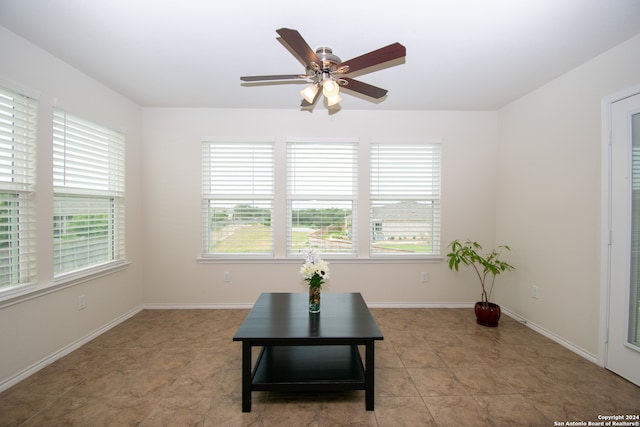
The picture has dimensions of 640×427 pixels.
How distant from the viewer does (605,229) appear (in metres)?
2.31

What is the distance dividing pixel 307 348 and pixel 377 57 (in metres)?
2.20

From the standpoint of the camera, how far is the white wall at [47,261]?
2.08 m

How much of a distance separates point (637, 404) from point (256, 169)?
401cm

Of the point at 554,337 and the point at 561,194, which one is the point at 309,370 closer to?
the point at 554,337

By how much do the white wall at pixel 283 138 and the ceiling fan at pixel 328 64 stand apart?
1799 millimetres

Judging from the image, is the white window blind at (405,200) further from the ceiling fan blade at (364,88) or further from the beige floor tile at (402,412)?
the beige floor tile at (402,412)

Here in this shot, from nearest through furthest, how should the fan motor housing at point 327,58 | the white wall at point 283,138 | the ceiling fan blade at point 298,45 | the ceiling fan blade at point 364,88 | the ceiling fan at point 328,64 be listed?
1. the ceiling fan blade at point 298,45
2. the ceiling fan at point 328,64
3. the fan motor housing at point 327,58
4. the ceiling fan blade at point 364,88
5. the white wall at point 283,138

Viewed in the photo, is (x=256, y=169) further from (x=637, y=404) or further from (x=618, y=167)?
(x=637, y=404)

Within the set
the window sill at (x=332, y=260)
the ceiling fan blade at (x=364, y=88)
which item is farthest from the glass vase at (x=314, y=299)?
the ceiling fan blade at (x=364, y=88)

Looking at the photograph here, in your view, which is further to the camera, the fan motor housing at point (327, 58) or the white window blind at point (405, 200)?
the white window blind at point (405, 200)

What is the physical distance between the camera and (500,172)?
11.9ft

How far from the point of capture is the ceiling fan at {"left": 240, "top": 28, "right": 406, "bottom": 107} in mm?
1518

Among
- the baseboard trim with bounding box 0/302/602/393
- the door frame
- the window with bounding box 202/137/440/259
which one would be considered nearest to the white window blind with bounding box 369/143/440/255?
the window with bounding box 202/137/440/259

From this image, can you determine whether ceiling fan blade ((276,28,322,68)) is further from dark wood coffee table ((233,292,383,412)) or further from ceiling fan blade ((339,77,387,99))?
dark wood coffee table ((233,292,383,412))
